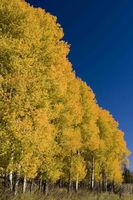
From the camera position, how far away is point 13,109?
787 inches

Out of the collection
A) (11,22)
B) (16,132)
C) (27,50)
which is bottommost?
(16,132)

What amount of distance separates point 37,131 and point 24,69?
293cm

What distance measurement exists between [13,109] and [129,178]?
7854cm

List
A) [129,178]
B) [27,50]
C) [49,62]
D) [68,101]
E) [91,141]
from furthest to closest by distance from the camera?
[129,178], [91,141], [68,101], [49,62], [27,50]

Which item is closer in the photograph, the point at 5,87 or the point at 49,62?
the point at 5,87

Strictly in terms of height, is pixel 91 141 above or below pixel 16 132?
above

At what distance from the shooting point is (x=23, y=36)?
2136cm

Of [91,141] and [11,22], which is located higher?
[11,22]

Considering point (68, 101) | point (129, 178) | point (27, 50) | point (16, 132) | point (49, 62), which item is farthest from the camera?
point (129, 178)

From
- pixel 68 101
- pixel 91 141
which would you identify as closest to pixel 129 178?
pixel 91 141

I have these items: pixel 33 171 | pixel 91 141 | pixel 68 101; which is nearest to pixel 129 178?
pixel 91 141

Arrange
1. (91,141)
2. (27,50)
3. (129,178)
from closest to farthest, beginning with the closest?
(27,50)
(91,141)
(129,178)

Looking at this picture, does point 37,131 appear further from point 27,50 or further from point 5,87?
point 27,50

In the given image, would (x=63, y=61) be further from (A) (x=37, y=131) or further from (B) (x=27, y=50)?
(A) (x=37, y=131)
